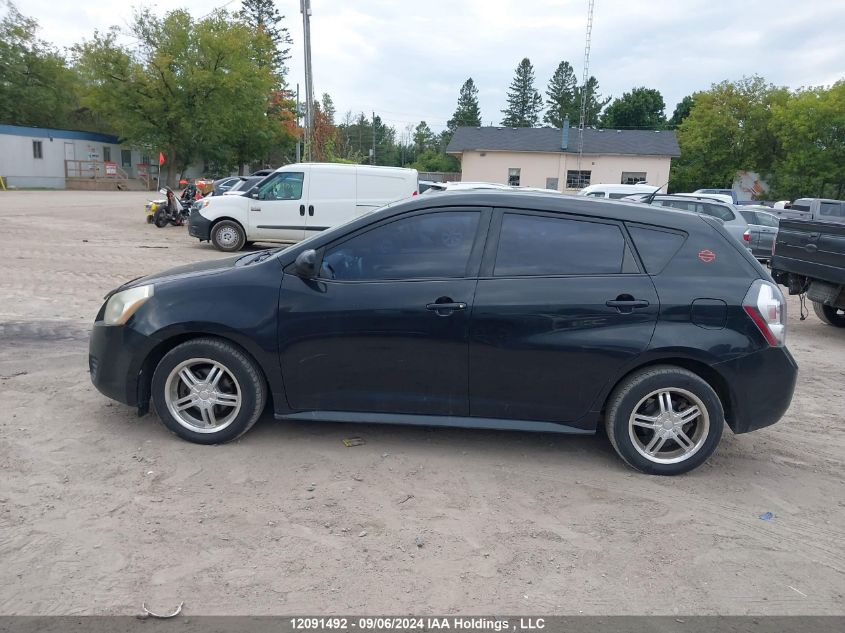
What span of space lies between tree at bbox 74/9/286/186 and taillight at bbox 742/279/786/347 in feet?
158

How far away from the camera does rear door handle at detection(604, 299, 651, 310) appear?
410 cm

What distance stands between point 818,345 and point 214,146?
168 ft

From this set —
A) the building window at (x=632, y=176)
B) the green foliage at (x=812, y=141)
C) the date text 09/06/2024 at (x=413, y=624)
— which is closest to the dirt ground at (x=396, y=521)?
the date text 09/06/2024 at (x=413, y=624)

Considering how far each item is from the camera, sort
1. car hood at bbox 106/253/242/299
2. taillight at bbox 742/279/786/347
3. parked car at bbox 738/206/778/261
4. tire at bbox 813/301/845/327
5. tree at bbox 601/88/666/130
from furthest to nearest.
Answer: tree at bbox 601/88/666/130, parked car at bbox 738/206/778/261, tire at bbox 813/301/845/327, car hood at bbox 106/253/242/299, taillight at bbox 742/279/786/347

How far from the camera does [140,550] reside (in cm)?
320

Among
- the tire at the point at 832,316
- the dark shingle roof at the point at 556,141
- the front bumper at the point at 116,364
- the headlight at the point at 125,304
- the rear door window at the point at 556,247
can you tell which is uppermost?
the dark shingle roof at the point at 556,141

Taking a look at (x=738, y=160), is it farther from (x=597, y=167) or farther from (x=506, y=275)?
(x=506, y=275)

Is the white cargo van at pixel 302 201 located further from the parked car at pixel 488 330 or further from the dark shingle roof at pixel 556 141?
the dark shingle roof at pixel 556 141

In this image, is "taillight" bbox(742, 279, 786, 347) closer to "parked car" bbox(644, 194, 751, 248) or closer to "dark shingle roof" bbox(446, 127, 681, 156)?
"parked car" bbox(644, 194, 751, 248)

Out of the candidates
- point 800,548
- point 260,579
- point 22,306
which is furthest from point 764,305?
point 22,306

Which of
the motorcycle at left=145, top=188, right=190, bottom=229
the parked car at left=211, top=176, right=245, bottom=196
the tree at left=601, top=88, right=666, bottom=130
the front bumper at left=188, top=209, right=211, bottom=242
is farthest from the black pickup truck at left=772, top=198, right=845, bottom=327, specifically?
the tree at left=601, top=88, right=666, bottom=130

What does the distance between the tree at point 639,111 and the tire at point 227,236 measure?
229 ft

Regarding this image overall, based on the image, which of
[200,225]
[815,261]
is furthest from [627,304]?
[200,225]

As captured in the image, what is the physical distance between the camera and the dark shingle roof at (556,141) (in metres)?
46.2
